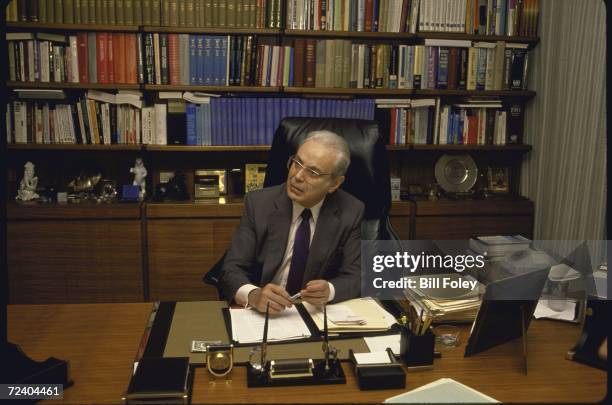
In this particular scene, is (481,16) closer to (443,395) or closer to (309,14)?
(309,14)

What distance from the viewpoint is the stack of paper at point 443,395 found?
1146mm

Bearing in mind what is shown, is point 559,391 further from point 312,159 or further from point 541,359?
point 312,159

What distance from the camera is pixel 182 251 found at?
321cm

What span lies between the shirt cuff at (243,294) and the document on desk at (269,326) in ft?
0.25

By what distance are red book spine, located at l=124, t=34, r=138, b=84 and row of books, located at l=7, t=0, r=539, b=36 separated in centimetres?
9

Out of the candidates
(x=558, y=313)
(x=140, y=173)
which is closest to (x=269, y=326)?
(x=558, y=313)

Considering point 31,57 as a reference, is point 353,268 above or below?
below

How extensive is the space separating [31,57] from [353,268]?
2.29 metres

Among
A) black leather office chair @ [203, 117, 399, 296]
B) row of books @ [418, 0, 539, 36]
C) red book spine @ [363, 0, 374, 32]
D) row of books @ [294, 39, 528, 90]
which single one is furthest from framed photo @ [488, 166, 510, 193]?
black leather office chair @ [203, 117, 399, 296]

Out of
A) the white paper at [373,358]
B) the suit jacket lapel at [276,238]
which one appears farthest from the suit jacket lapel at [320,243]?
the white paper at [373,358]

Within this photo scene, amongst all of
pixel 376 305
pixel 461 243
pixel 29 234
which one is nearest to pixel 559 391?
pixel 376 305

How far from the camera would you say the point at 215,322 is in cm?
153

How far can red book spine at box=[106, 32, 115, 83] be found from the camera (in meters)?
3.19

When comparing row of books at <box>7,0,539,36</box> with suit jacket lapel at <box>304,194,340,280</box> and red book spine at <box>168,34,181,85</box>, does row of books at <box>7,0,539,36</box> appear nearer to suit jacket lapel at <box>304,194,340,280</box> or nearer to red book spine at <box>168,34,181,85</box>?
red book spine at <box>168,34,181,85</box>
